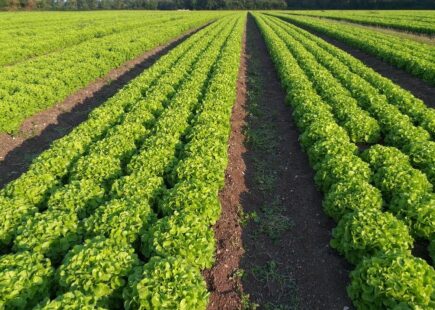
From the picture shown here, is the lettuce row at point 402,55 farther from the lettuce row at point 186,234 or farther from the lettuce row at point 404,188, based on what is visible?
the lettuce row at point 186,234

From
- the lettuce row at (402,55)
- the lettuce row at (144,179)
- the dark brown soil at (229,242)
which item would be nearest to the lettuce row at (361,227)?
the dark brown soil at (229,242)

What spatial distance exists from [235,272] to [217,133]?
5.26 meters

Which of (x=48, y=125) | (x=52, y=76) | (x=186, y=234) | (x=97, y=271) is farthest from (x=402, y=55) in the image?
(x=97, y=271)

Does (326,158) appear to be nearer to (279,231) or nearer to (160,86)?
(279,231)

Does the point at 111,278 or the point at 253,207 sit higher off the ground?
the point at 111,278

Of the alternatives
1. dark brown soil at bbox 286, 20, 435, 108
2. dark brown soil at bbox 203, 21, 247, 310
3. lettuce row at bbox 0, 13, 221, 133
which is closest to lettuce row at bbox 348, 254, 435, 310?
dark brown soil at bbox 203, 21, 247, 310

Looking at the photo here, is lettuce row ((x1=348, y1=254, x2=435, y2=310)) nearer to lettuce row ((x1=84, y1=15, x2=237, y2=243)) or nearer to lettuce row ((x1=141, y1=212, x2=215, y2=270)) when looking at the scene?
lettuce row ((x1=141, y1=212, x2=215, y2=270))

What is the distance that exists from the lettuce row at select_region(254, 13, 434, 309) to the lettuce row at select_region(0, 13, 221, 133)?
1332 cm

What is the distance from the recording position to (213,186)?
9.30 metres

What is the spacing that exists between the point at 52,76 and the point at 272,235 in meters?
17.0

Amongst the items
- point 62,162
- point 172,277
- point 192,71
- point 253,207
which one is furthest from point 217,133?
point 192,71

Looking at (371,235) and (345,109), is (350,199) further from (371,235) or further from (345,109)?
(345,109)

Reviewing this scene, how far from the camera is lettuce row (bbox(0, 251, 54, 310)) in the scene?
578 centimetres

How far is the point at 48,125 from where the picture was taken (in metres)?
16.9
